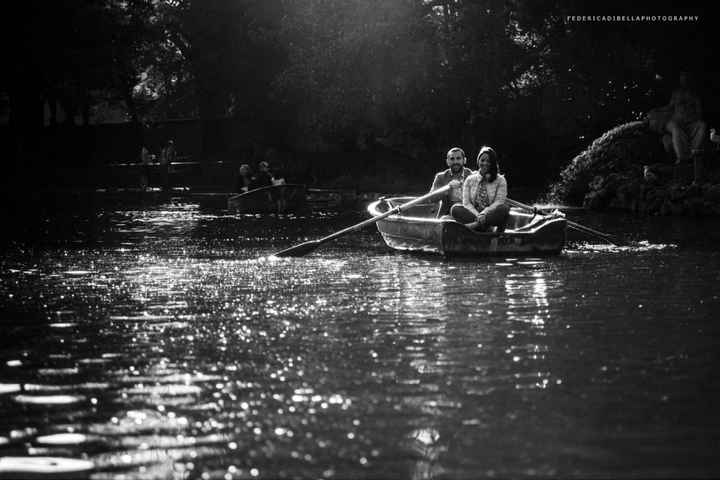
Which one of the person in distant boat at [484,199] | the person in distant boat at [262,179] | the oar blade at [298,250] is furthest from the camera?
the person in distant boat at [262,179]

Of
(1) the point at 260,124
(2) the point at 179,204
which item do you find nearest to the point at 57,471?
(2) the point at 179,204

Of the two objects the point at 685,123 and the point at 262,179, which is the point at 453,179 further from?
the point at 685,123

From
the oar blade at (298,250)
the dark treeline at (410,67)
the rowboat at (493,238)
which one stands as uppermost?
the dark treeline at (410,67)

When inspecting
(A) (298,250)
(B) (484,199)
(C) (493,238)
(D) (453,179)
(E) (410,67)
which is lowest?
(A) (298,250)

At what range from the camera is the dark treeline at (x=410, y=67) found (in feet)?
125

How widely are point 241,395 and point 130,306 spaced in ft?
15.6

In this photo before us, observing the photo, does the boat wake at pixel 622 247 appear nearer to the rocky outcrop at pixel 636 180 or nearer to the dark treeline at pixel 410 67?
the rocky outcrop at pixel 636 180

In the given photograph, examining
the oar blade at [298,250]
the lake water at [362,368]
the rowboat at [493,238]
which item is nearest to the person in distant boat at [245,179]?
the oar blade at [298,250]

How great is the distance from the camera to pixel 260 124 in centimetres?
5709

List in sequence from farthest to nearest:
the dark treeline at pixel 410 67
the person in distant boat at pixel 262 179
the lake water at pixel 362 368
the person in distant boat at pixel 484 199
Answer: the dark treeline at pixel 410 67 < the person in distant boat at pixel 262 179 < the person in distant boat at pixel 484 199 < the lake water at pixel 362 368

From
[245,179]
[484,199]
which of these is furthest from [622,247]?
[245,179]

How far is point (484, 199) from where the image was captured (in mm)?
18078

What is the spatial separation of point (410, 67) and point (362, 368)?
37220 mm

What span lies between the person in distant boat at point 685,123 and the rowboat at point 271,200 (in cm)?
992
